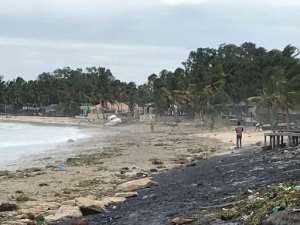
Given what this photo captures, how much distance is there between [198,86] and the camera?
8400 cm

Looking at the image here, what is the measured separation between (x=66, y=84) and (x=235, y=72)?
67.8m

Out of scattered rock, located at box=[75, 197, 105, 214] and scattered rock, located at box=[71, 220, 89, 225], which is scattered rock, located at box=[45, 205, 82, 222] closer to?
scattered rock, located at box=[75, 197, 105, 214]

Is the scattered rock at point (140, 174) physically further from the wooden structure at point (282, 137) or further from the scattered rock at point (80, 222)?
the scattered rock at point (80, 222)

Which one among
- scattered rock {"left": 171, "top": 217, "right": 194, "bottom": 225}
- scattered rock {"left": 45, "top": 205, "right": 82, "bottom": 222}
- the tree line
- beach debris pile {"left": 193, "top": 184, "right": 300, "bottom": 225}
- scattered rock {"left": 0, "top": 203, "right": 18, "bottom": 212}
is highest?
the tree line

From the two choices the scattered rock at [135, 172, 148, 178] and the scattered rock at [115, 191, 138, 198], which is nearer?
the scattered rock at [115, 191, 138, 198]

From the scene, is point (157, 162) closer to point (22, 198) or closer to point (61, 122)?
point (22, 198)

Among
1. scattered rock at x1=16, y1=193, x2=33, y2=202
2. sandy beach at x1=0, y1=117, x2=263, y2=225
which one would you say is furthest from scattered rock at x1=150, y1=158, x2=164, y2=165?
scattered rock at x1=16, y1=193, x2=33, y2=202

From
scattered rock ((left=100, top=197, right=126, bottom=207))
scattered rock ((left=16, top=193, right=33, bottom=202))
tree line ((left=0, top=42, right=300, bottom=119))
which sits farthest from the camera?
tree line ((left=0, top=42, right=300, bottom=119))

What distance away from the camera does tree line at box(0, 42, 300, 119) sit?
5150 centimetres

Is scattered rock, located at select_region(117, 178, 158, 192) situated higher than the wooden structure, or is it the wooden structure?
the wooden structure

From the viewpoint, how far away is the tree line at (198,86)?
51.5 meters

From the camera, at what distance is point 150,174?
23719 mm

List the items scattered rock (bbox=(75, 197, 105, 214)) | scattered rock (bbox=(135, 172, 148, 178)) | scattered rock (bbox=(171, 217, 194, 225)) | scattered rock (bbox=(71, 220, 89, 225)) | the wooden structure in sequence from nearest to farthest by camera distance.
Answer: scattered rock (bbox=(171, 217, 194, 225)), scattered rock (bbox=(71, 220, 89, 225)), scattered rock (bbox=(75, 197, 105, 214)), scattered rock (bbox=(135, 172, 148, 178)), the wooden structure

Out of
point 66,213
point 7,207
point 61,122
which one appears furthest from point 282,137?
point 61,122
